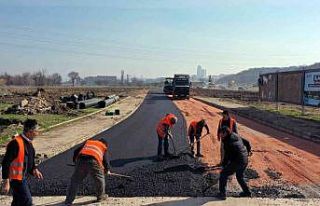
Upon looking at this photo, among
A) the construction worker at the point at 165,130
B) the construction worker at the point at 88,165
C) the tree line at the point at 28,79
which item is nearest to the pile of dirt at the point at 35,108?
the construction worker at the point at 165,130

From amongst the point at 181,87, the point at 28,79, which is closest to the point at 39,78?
the point at 28,79

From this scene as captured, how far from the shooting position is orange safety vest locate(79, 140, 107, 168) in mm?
9258

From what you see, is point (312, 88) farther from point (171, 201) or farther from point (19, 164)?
point (19, 164)

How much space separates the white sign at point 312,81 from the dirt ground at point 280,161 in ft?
22.4

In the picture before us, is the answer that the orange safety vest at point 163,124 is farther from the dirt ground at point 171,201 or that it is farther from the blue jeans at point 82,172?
the blue jeans at point 82,172

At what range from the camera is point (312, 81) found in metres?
28.6

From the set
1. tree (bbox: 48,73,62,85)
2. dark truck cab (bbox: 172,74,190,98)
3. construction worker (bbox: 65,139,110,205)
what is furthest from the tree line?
construction worker (bbox: 65,139,110,205)

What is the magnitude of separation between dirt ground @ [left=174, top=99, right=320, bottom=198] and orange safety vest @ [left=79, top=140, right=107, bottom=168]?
3542mm

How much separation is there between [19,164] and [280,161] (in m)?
9.20

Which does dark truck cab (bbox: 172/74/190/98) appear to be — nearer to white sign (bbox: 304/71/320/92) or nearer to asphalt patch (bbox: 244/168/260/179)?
white sign (bbox: 304/71/320/92)

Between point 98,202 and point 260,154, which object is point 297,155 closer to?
point 260,154

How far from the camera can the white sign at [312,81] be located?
91.2 ft

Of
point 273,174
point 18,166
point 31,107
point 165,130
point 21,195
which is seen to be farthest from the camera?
point 31,107

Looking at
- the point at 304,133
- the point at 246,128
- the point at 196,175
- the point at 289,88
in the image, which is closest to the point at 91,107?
the point at 289,88
